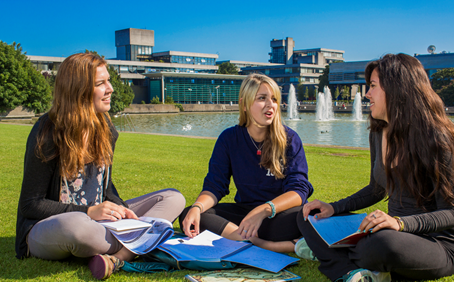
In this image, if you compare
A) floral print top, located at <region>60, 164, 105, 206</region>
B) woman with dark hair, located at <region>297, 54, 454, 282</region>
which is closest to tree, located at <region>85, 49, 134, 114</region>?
floral print top, located at <region>60, 164, 105, 206</region>

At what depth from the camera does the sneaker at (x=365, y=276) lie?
6.72 feet

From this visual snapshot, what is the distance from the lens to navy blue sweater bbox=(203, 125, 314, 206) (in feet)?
10.1

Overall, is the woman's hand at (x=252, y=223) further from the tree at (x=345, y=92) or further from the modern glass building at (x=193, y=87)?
the tree at (x=345, y=92)

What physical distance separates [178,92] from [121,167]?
7359cm

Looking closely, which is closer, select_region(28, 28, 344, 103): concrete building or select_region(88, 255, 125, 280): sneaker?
select_region(88, 255, 125, 280): sneaker

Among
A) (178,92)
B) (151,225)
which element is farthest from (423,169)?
(178,92)

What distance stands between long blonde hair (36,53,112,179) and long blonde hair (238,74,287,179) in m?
1.17

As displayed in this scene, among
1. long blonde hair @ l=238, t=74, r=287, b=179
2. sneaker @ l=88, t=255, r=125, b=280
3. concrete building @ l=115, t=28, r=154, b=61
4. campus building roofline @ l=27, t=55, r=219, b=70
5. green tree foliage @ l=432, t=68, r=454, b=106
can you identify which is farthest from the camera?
concrete building @ l=115, t=28, r=154, b=61

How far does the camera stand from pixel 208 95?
276 feet

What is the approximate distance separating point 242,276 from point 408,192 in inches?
43.8

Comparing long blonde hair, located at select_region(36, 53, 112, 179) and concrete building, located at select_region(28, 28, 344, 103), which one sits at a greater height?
concrete building, located at select_region(28, 28, 344, 103)

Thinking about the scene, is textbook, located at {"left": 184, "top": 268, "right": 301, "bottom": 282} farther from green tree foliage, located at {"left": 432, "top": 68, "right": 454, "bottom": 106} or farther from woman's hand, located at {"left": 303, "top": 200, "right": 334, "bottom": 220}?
green tree foliage, located at {"left": 432, "top": 68, "right": 454, "bottom": 106}

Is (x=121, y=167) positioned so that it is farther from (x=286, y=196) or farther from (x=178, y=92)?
(x=178, y=92)

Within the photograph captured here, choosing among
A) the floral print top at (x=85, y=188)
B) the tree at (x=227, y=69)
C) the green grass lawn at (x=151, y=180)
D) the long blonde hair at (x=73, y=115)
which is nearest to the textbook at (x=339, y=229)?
the green grass lawn at (x=151, y=180)
